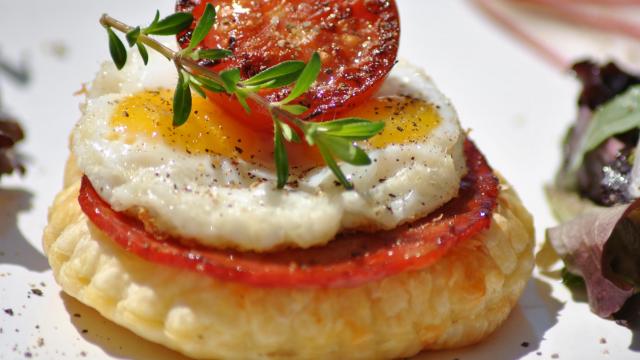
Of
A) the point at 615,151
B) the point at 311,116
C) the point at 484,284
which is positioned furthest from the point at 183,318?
the point at 615,151

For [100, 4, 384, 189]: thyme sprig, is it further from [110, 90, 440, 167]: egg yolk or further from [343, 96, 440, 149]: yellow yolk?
[343, 96, 440, 149]: yellow yolk

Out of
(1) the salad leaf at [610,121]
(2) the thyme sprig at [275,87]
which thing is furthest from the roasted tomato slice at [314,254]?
(1) the salad leaf at [610,121]

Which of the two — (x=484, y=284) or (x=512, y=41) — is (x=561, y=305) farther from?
(x=512, y=41)

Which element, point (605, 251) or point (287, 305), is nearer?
point (287, 305)

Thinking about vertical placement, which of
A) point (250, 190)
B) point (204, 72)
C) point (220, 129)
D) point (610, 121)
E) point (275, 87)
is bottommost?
point (610, 121)

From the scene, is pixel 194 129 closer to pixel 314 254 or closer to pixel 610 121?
pixel 314 254

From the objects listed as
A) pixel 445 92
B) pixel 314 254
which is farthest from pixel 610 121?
pixel 314 254

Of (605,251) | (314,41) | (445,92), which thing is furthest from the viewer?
(445,92)

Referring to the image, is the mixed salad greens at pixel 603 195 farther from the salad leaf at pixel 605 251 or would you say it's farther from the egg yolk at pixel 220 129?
the egg yolk at pixel 220 129
